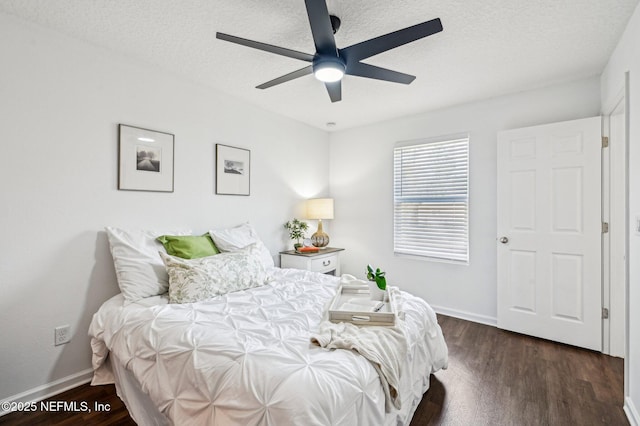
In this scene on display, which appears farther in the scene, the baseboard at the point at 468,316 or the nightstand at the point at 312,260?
the nightstand at the point at 312,260

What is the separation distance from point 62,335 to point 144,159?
1390 millimetres

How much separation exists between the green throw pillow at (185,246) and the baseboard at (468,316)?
8.86ft

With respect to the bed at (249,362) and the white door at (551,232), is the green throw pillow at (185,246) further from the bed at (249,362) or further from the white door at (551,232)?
the white door at (551,232)

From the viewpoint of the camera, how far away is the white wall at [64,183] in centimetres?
187

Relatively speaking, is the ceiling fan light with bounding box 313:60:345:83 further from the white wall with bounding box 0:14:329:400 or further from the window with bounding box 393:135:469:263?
the window with bounding box 393:135:469:263

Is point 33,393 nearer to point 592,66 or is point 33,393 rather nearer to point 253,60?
point 253,60

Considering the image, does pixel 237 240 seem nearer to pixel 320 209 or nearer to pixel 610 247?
pixel 320 209

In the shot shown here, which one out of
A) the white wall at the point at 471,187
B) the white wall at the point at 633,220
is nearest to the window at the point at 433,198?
the white wall at the point at 471,187

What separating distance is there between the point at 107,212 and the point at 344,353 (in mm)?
2063

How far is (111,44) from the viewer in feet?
7.23

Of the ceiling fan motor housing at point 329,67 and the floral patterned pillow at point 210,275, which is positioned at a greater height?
the ceiling fan motor housing at point 329,67

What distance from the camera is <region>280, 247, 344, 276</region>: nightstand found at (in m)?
3.43

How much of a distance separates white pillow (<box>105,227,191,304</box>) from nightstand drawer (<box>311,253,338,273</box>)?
169 centimetres

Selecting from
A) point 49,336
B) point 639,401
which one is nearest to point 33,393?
point 49,336
